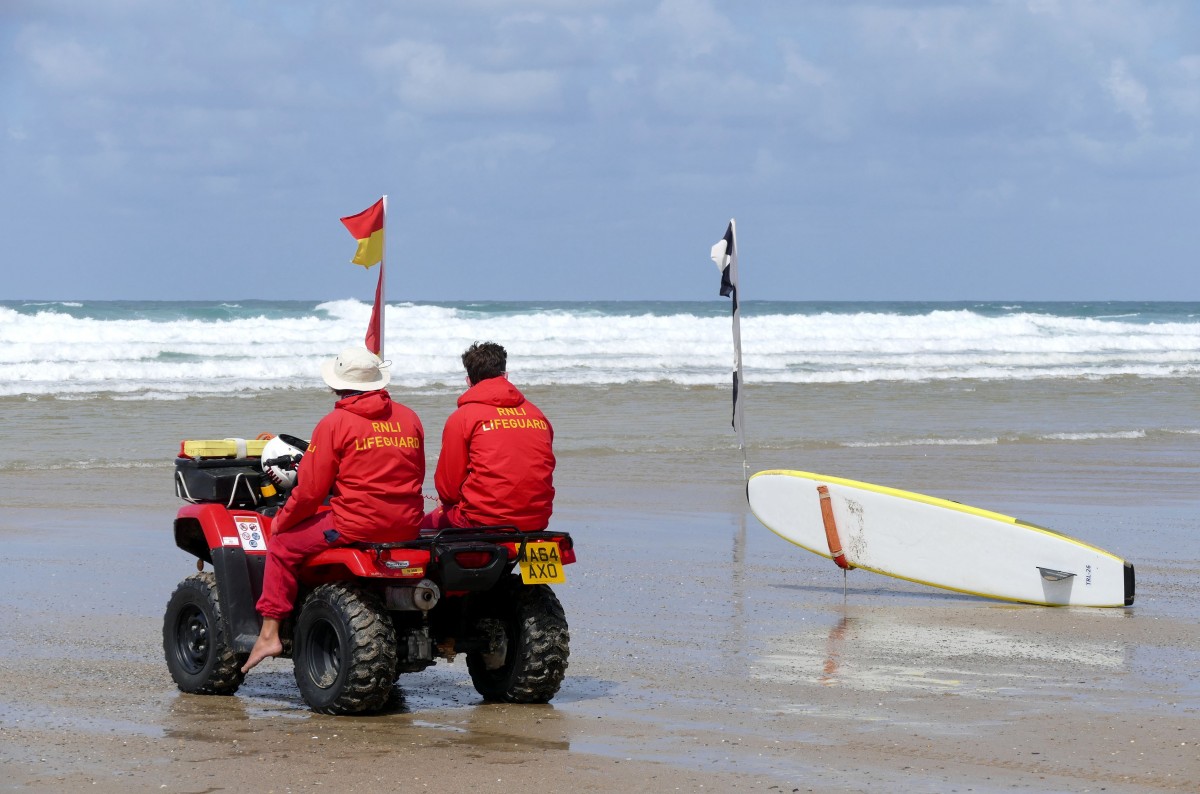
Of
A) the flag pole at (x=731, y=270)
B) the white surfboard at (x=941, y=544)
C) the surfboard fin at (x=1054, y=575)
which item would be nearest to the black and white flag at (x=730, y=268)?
the flag pole at (x=731, y=270)

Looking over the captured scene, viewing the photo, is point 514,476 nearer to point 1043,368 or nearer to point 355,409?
point 355,409

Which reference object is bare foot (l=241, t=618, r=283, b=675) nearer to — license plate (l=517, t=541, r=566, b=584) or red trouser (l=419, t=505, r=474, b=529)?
red trouser (l=419, t=505, r=474, b=529)

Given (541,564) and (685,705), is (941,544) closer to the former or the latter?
(685,705)

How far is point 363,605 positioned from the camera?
18.7 ft

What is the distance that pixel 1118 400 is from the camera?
2617 cm

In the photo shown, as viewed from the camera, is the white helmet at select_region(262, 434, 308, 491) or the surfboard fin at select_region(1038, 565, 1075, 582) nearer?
the white helmet at select_region(262, 434, 308, 491)

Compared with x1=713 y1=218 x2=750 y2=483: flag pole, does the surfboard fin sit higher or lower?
lower

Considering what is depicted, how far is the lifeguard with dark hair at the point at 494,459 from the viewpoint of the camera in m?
6.01

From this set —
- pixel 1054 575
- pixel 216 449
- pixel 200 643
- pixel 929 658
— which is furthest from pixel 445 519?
pixel 1054 575

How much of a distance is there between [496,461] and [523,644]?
77 cm

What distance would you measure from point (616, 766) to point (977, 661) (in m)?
2.62

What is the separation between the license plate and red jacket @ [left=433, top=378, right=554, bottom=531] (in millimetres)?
180

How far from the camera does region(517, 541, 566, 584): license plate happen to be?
581 centimetres

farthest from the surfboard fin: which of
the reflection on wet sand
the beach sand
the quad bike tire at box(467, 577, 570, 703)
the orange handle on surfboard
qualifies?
the quad bike tire at box(467, 577, 570, 703)
